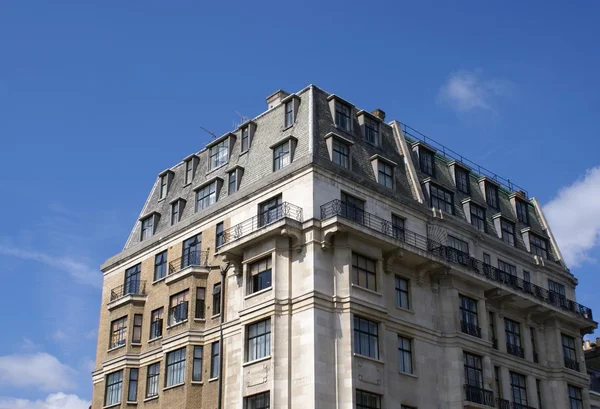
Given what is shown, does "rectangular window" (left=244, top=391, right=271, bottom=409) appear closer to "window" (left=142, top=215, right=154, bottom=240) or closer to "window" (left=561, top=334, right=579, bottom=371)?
"window" (left=142, top=215, right=154, bottom=240)

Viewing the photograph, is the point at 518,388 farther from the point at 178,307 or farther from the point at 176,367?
the point at 178,307

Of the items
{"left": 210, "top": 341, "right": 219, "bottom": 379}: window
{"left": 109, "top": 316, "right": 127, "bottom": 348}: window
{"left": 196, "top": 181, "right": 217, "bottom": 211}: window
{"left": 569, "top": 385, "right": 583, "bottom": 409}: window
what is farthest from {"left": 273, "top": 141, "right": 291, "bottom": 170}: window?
{"left": 569, "top": 385, "right": 583, "bottom": 409}: window

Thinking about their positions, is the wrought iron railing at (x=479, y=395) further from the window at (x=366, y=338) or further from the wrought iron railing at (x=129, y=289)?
the wrought iron railing at (x=129, y=289)

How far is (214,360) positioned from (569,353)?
929 inches

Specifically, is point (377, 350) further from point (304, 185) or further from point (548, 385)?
point (548, 385)

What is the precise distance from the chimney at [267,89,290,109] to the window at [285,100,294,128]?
383 cm

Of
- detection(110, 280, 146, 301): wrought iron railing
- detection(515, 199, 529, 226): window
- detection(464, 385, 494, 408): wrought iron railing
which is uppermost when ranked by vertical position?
detection(515, 199, 529, 226): window

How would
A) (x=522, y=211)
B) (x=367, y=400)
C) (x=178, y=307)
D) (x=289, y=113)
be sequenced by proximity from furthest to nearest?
(x=522, y=211) < (x=289, y=113) < (x=178, y=307) < (x=367, y=400)

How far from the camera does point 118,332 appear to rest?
5322 centimetres

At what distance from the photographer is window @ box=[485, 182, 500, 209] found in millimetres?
58691

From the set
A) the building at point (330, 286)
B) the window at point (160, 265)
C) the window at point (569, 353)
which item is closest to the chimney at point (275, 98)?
the building at point (330, 286)

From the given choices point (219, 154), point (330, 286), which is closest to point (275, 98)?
point (219, 154)

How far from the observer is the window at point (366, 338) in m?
43.6

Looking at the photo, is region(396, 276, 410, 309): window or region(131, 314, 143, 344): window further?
region(131, 314, 143, 344): window
